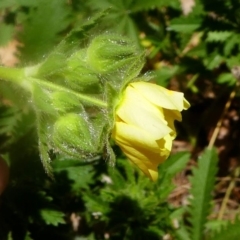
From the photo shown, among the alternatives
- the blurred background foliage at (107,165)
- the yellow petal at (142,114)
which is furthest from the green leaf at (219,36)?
the yellow petal at (142,114)

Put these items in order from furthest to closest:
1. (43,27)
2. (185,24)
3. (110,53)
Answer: (185,24) < (43,27) < (110,53)

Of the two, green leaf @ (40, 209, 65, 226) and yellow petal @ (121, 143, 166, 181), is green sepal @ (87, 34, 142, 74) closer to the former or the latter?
yellow petal @ (121, 143, 166, 181)

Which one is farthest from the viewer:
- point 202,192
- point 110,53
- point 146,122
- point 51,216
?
point 202,192

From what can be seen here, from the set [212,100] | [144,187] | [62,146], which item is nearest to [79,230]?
[144,187]

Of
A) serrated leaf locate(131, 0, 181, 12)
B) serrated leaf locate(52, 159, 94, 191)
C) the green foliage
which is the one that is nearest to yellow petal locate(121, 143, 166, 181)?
serrated leaf locate(52, 159, 94, 191)

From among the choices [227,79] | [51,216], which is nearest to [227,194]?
[227,79]

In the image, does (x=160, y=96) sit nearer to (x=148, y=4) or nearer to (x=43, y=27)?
(x=43, y=27)
